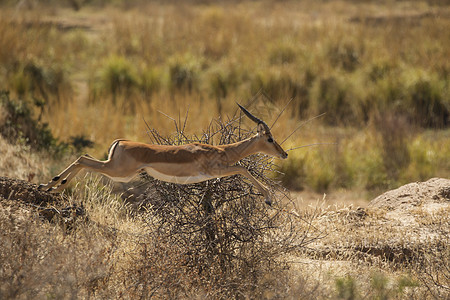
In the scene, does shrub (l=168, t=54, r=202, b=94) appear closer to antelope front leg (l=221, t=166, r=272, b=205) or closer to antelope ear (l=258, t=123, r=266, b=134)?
antelope ear (l=258, t=123, r=266, b=134)

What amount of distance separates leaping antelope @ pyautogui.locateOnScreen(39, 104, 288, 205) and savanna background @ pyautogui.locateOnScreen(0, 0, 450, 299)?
1.26 m

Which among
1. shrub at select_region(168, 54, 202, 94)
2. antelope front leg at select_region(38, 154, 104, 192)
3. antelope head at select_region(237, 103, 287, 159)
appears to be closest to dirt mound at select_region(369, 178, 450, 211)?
antelope head at select_region(237, 103, 287, 159)

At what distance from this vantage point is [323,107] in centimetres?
1567

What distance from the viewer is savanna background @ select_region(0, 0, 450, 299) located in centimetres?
565

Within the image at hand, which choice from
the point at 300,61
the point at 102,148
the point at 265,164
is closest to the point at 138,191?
the point at 102,148

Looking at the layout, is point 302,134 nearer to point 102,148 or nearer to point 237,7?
point 102,148

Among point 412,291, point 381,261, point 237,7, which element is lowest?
point 237,7

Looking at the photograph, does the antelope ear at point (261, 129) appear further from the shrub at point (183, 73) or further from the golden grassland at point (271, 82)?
the shrub at point (183, 73)

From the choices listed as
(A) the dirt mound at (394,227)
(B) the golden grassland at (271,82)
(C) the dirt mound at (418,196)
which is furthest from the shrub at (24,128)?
(C) the dirt mound at (418,196)

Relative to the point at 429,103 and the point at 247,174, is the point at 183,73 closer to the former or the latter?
the point at 429,103

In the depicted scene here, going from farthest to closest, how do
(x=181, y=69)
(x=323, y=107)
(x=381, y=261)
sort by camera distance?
(x=181, y=69), (x=323, y=107), (x=381, y=261)

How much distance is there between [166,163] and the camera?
422 cm

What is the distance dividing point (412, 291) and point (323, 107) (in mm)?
10089

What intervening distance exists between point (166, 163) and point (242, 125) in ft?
21.0
